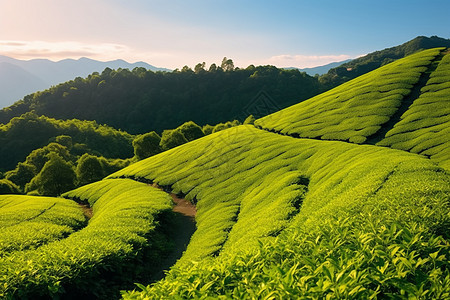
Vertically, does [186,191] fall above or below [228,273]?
below

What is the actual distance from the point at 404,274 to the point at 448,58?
48960 mm

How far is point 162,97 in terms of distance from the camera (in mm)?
167875

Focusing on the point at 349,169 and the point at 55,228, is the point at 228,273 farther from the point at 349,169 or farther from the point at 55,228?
the point at 55,228

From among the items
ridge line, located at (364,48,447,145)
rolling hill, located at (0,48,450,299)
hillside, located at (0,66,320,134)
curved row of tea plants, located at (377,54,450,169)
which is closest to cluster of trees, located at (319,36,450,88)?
hillside, located at (0,66,320,134)

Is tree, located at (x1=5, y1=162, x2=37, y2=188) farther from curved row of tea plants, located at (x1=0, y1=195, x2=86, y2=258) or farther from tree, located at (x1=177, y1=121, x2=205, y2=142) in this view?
curved row of tea plants, located at (x1=0, y1=195, x2=86, y2=258)

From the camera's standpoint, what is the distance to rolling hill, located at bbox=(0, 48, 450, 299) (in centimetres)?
504

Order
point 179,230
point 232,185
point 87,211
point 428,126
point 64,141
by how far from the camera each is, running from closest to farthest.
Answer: point 179,230
point 428,126
point 232,185
point 87,211
point 64,141

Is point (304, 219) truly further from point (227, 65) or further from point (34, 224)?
point (227, 65)

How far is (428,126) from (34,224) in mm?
35977

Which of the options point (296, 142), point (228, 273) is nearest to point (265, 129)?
point (296, 142)

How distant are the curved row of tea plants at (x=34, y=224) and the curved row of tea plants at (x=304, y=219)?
982 centimetres

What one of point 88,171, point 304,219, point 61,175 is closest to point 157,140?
point 88,171

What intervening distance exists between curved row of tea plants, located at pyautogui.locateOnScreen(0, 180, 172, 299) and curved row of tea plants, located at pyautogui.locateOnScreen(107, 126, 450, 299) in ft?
12.9

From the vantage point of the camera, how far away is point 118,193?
34719 mm
